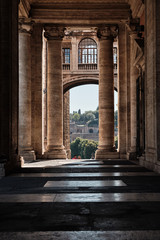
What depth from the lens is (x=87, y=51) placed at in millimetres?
52594

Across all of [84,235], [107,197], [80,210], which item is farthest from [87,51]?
[84,235]

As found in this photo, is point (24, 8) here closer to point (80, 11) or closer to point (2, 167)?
point (80, 11)

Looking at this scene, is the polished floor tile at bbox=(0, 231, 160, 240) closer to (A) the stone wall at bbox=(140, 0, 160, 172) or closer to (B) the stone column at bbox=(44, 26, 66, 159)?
(A) the stone wall at bbox=(140, 0, 160, 172)

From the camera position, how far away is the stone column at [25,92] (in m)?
24.2

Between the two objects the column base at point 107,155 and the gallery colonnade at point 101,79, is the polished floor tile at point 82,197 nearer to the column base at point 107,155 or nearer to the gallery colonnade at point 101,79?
the gallery colonnade at point 101,79

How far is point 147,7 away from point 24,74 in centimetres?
1051

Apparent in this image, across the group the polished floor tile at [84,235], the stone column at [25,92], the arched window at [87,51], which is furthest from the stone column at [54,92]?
the arched window at [87,51]

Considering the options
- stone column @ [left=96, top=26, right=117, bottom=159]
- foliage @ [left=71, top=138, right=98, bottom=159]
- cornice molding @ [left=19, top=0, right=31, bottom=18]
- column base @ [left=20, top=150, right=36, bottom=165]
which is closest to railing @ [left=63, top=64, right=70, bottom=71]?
stone column @ [left=96, top=26, right=117, bottom=159]

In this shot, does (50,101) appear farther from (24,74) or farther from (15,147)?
(15,147)

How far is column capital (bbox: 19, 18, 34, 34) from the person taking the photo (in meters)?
24.6

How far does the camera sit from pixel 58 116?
1066 inches

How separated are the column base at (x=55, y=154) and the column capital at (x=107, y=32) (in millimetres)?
9921

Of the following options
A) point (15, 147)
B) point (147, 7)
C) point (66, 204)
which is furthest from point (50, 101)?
point (66, 204)

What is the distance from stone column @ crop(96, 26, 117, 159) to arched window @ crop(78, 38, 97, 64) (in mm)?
25826
